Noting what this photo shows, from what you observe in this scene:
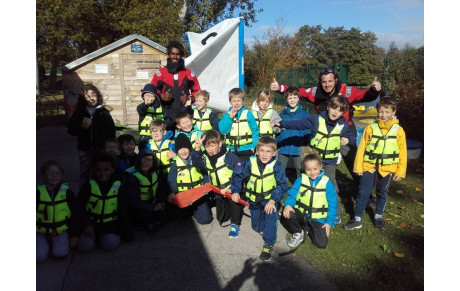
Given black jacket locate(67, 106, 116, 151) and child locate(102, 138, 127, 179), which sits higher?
black jacket locate(67, 106, 116, 151)

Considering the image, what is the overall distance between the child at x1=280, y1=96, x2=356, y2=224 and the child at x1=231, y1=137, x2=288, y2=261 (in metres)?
0.71

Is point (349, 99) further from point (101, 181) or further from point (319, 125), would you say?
point (101, 181)

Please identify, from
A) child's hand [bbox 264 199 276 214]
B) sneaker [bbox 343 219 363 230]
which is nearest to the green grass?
sneaker [bbox 343 219 363 230]

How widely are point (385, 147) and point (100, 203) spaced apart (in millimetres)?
3590

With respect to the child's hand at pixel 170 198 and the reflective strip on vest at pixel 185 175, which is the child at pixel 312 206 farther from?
the child's hand at pixel 170 198

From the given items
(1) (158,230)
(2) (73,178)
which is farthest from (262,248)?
(2) (73,178)

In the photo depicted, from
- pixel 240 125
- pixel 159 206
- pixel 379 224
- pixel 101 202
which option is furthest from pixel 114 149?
pixel 379 224

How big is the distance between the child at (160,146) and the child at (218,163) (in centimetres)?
55

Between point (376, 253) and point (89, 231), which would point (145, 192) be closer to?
point (89, 231)

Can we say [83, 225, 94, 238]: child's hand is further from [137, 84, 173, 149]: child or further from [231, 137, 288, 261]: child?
[231, 137, 288, 261]: child

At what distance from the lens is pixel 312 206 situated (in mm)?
4059

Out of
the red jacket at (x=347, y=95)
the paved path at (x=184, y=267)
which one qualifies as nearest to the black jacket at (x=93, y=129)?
the paved path at (x=184, y=267)

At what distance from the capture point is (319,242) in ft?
13.4

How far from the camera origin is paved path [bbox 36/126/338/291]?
333 cm
